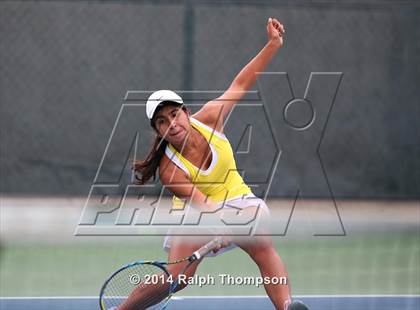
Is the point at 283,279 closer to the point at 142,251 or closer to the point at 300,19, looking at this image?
A: the point at 142,251

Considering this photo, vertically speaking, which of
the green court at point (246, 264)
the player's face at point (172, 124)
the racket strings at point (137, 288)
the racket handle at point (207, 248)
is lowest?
the green court at point (246, 264)

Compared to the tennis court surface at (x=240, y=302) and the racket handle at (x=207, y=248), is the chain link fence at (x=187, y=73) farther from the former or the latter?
the racket handle at (x=207, y=248)

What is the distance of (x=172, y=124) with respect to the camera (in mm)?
4699

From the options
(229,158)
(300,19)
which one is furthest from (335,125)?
(229,158)

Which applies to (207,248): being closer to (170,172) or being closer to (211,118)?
(170,172)

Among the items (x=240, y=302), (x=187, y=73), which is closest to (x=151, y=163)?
(x=240, y=302)

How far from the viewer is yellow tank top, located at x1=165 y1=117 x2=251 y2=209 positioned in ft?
15.9

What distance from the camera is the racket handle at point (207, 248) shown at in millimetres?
4617

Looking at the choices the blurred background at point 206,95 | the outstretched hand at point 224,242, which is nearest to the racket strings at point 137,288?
the outstretched hand at point 224,242

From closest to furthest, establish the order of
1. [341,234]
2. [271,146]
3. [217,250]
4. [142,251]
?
[217,250] → [142,251] → [341,234] → [271,146]

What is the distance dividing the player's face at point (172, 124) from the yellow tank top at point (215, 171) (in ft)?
0.41

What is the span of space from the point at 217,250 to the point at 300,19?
14.6ft

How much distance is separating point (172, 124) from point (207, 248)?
59 cm

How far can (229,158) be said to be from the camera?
4.94 metres
